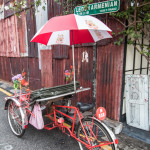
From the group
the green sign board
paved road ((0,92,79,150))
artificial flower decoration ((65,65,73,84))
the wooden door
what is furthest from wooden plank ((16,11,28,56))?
the wooden door

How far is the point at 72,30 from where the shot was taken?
359cm

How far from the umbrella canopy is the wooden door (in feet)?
4.47

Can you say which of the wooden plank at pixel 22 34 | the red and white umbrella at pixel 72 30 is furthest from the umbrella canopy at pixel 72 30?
the wooden plank at pixel 22 34

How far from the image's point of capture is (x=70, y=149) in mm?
3059

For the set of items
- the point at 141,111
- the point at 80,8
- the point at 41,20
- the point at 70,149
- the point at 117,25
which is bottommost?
the point at 70,149

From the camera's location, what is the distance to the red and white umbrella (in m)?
2.38

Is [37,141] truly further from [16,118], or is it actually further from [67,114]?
[67,114]

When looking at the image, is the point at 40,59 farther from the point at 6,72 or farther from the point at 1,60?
the point at 1,60

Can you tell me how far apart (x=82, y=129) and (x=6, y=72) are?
28.3 feet

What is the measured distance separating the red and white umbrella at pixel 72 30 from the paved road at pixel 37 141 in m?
2.30

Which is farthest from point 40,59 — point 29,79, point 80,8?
point 80,8

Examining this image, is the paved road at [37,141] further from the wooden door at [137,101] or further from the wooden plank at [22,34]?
the wooden plank at [22,34]

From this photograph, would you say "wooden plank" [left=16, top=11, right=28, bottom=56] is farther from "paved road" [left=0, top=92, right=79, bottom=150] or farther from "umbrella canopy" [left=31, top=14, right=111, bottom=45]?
"paved road" [left=0, top=92, right=79, bottom=150]

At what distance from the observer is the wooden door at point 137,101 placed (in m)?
3.59
